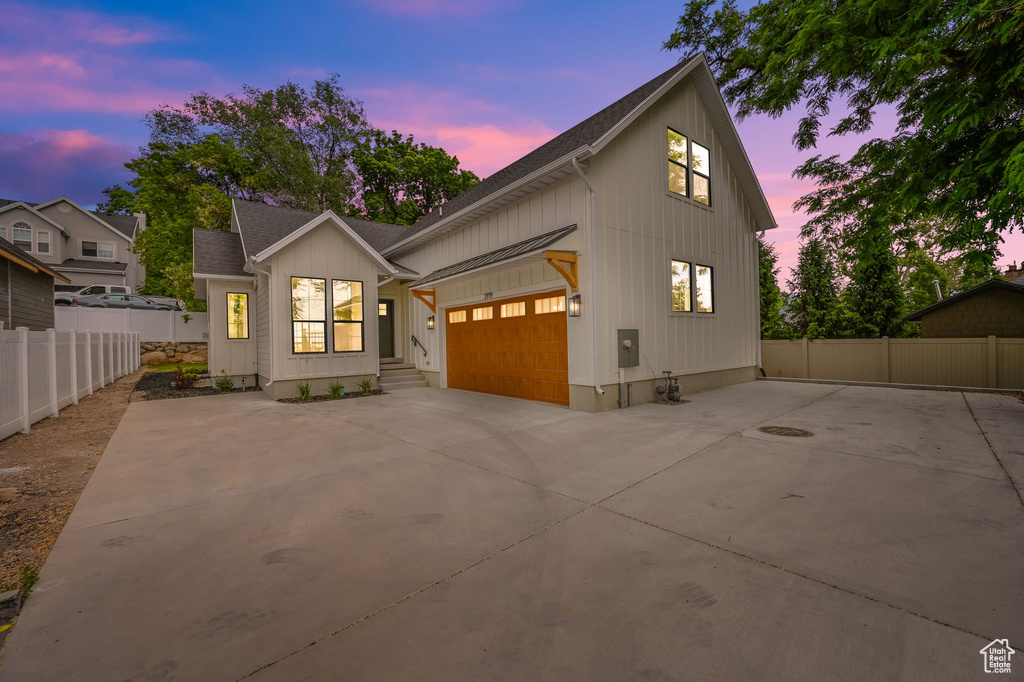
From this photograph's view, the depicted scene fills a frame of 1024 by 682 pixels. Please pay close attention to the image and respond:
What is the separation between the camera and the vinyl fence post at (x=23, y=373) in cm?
613

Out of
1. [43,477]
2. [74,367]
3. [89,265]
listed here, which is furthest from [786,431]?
[89,265]

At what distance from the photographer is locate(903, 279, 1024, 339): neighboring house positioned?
14000mm

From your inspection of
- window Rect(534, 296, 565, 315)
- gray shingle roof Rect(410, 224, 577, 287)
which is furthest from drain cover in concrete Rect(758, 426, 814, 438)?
gray shingle roof Rect(410, 224, 577, 287)

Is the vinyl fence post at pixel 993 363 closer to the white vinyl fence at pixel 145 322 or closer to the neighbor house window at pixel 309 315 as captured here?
the neighbor house window at pixel 309 315

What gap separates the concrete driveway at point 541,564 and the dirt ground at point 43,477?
0.56ft

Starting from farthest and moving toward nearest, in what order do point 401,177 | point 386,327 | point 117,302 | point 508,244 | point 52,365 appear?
point 401,177, point 117,302, point 386,327, point 508,244, point 52,365

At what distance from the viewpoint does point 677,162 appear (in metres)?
9.95

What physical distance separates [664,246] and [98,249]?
123 ft

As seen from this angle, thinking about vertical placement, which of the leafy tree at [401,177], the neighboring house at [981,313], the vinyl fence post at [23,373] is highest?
the leafy tree at [401,177]

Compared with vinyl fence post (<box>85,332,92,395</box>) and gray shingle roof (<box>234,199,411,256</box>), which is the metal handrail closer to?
gray shingle roof (<box>234,199,411,256</box>)

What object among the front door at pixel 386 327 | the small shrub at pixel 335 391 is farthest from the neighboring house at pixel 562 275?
the front door at pixel 386 327

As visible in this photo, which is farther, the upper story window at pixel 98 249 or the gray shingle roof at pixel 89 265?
the upper story window at pixel 98 249

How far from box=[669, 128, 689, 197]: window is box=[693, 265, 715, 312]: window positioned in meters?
2.00

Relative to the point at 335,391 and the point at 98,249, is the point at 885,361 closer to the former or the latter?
the point at 335,391
